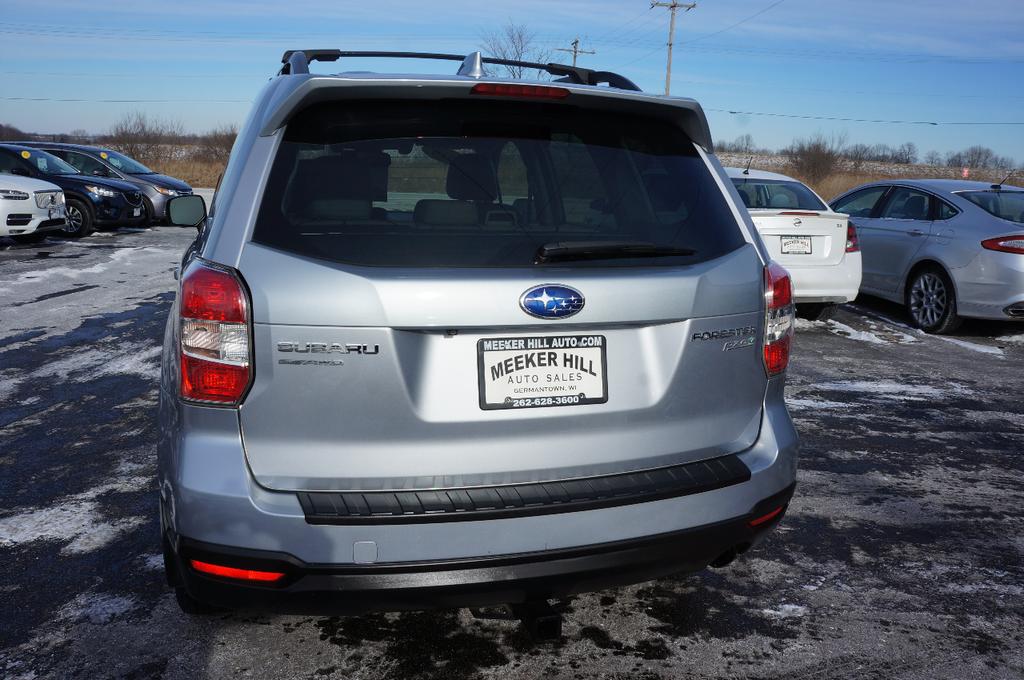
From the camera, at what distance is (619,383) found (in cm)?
257

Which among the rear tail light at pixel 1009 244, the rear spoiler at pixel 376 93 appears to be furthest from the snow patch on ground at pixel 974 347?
the rear spoiler at pixel 376 93

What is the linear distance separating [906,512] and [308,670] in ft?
9.60

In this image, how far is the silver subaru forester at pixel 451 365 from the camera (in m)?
2.37

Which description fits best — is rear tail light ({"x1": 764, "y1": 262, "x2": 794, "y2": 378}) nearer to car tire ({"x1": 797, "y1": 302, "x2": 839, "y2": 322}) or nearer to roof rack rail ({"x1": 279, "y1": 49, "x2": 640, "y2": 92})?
roof rack rail ({"x1": 279, "y1": 49, "x2": 640, "y2": 92})

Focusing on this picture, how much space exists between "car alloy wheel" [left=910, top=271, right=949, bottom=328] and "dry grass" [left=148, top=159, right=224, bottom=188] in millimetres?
37359

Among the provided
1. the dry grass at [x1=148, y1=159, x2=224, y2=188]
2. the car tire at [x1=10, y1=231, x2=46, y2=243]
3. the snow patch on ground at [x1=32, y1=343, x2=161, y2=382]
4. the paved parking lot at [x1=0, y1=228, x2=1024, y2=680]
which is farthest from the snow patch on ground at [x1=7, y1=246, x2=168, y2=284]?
the dry grass at [x1=148, y1=159, x2=224, y2=188]

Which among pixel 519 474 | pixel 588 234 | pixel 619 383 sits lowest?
pixel 519 474

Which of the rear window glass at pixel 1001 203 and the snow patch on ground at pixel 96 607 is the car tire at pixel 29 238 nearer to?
the snow patch on ground at pixel 96 607

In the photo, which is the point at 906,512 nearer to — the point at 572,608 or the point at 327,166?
the point at 572,608

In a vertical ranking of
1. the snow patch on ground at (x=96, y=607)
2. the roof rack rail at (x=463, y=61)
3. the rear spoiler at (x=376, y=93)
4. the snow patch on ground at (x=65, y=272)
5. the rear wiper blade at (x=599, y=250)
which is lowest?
the snow patch on ground at (x=96, y=607)

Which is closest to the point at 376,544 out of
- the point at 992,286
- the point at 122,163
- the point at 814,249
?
the point at 814,249

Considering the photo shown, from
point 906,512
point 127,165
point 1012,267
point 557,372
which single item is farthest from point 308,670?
point 127,165

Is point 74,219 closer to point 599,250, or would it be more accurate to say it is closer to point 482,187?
point 482,187

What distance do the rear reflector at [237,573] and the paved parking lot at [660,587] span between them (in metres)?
0.55
